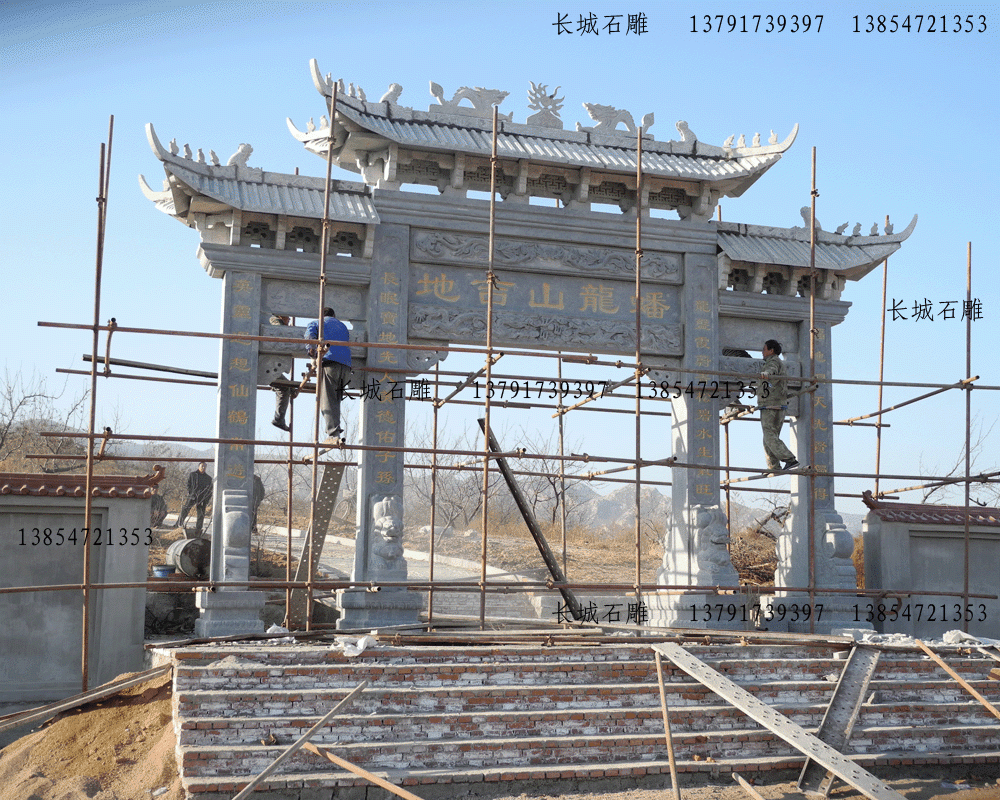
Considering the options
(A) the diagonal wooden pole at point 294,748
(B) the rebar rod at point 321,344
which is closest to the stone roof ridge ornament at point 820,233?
(B) the rebar rod at point 321,344

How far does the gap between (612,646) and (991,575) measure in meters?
5.98

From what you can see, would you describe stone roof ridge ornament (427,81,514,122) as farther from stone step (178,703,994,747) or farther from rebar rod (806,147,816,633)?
stone step (178,703,994,747)

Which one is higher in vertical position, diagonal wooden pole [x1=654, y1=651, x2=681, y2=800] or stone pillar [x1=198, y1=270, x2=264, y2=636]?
stone pillar [x1=198, y1=270, x2=264, y2=636]

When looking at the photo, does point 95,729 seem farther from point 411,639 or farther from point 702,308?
point 702,308

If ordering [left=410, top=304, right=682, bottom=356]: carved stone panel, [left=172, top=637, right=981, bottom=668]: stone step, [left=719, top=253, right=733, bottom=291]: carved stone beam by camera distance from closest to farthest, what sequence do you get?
[left=172, top=637, right=981, bottom=668]: stone step → [left=410, top=304, right=682, bottom=356]: carved stone panel → [left=719, top=253, right=733, bottom=291]: carved stone beam

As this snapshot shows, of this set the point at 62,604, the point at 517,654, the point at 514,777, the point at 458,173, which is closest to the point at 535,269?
the point at 458,173

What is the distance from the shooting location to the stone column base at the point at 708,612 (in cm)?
1058

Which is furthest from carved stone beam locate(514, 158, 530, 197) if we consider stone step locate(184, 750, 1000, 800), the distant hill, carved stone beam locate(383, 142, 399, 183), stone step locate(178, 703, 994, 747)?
the distant hill

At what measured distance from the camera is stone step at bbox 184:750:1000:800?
19.3ft

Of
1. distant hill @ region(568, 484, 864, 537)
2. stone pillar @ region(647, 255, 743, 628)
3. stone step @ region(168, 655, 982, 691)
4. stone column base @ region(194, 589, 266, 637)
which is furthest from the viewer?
distant hill @ region(568, 484, 864, 537)

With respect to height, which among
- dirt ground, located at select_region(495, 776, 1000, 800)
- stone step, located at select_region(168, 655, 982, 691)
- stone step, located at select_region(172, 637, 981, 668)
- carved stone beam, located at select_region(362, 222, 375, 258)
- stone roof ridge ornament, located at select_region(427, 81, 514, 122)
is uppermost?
stone roof ridge ornament, located at select_region(427, 81, 514, 122)

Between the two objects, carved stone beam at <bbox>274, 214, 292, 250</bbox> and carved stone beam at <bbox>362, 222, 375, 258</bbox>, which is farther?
carved stone beam at <bbox>362, 222, 375, 258</bbox>

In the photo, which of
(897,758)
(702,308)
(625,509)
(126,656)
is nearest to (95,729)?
(126,656)

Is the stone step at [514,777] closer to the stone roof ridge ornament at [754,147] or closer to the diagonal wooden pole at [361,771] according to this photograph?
the diagonal wooden pole at [361,771]
